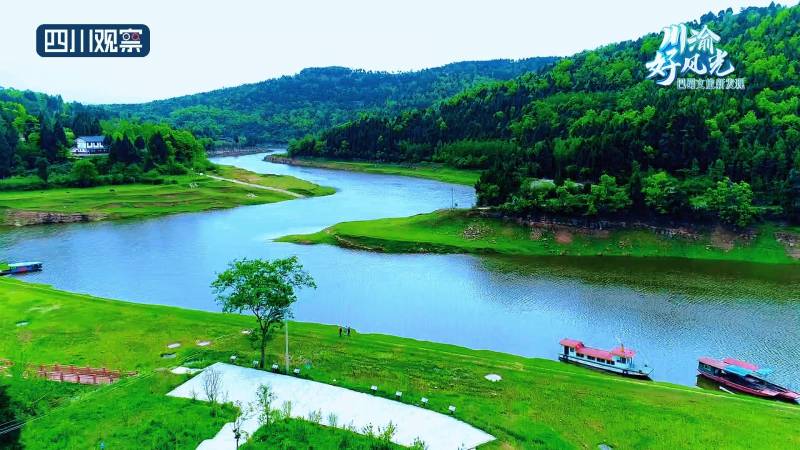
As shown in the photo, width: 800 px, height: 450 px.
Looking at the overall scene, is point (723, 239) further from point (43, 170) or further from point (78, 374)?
point (43, 170)

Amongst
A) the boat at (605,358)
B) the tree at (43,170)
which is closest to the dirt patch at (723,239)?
the boat at (605,358)

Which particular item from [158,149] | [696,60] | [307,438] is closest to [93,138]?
[158,149]

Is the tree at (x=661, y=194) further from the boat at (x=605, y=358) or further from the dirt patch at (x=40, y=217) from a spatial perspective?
the dirt patch at (x=40, y=217)

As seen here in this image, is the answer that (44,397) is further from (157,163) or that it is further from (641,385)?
(157,163)

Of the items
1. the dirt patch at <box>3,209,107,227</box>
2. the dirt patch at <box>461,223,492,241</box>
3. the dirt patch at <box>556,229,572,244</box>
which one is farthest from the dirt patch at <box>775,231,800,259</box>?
the dirt patch at <box>3,209,107,227</box>

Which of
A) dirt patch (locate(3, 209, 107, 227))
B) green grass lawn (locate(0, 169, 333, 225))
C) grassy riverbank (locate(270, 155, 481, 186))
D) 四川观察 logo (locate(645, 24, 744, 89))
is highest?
四川观察 logo (locate(645, 24, 744, 89))

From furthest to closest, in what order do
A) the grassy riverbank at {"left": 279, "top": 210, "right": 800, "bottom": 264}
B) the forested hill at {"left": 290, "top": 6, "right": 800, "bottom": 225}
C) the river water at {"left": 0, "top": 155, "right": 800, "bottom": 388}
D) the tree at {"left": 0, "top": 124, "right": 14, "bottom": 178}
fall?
the tree at {"left": 0, "top": 124, "right": 14, "bottom": 178}
the forested hill at {"left": 290, "top": 6, "right": 800, "bottom": 225}
the grassy riverbank at {"left": 279, "top": 210, "right": 800, "bottom": 264}
the river water at {"left": 0, "top": 155, "right": 800, "bottom": 388}

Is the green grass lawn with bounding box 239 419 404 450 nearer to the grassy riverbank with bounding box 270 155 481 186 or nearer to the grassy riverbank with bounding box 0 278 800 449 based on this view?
the grassy riverbank with bounding box 0 278 800 449
